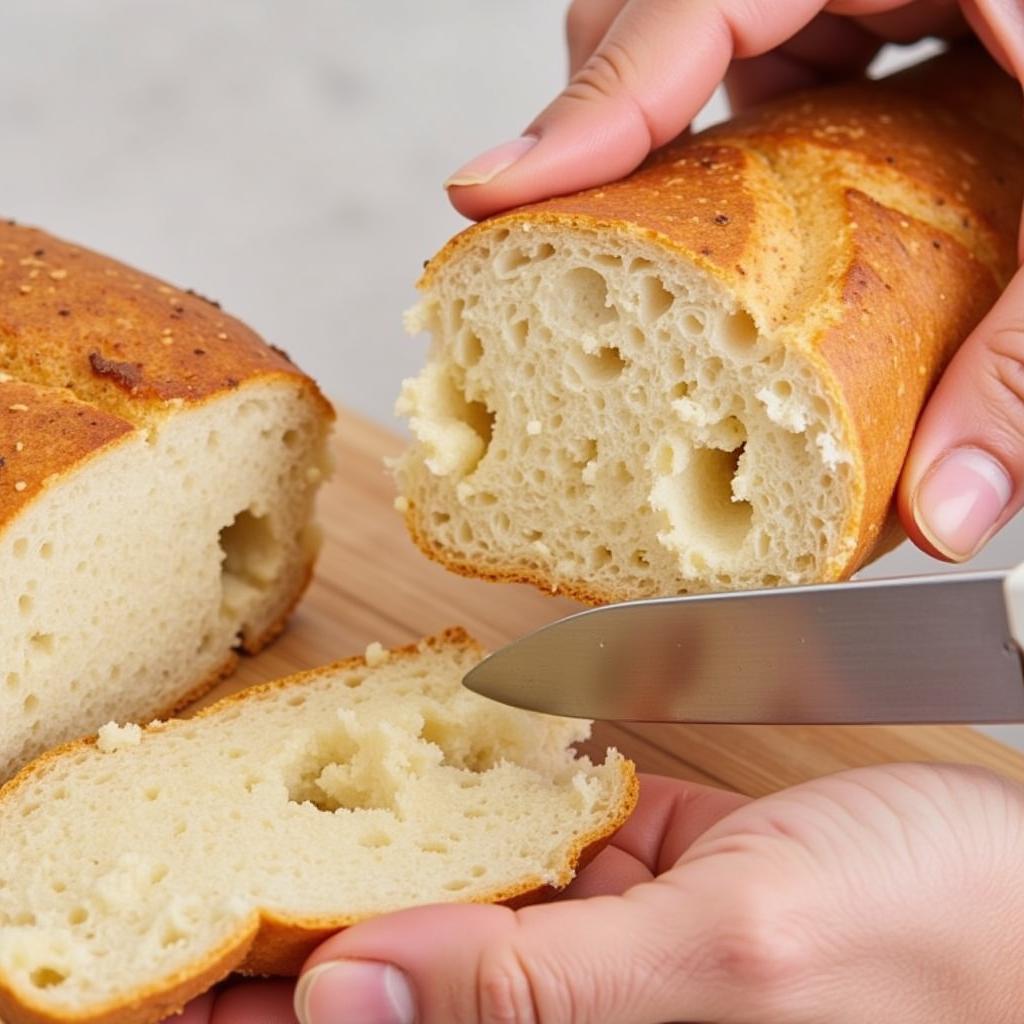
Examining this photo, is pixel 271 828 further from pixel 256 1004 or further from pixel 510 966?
pixel 510 966

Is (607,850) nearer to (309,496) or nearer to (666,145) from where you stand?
(309,496)

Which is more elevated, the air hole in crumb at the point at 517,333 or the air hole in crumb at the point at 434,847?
the air hole in crumb at the point at 517,333

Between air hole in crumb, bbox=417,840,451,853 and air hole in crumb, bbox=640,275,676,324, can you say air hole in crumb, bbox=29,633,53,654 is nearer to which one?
air hole in crumb, bbox=417,840,451,853

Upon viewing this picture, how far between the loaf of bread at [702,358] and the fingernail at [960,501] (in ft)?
0.28

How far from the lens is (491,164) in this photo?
11.0ft

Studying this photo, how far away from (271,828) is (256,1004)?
319 millimetres

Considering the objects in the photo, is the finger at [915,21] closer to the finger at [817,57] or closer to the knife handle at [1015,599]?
the finger at [817,57]

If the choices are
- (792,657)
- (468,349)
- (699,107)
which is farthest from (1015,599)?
(699,107)

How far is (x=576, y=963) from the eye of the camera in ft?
8.00

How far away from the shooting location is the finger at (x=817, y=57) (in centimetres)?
457

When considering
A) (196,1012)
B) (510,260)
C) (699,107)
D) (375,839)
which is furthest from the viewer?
(699,107)

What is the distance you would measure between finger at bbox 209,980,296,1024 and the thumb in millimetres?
243

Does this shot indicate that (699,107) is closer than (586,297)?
No

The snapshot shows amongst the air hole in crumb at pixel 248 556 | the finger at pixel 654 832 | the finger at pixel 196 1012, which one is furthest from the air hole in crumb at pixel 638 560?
the finger at pixel 196 1012
